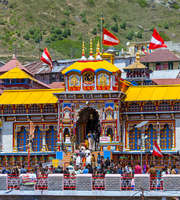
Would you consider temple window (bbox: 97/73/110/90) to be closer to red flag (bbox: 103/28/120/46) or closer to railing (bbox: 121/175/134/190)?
red flag (bbox: 103/28/120/46)

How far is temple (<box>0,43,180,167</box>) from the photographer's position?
181ft

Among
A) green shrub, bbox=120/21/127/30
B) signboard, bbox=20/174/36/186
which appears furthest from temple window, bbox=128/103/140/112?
green shrub, bbox=120/21/127/30

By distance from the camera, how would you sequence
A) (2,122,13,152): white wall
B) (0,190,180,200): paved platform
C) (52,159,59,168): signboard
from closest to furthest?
(0,190,180,200): paved platform
(52,159,59,168): signboard
(2,122,13,152): white wall

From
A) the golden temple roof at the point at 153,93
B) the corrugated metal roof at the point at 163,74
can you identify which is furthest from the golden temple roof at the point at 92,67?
the corrugated metal roof at the point at 163,74

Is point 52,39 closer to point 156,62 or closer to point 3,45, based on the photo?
point 3,45

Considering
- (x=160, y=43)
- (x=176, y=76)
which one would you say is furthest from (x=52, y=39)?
(x=160, y=43)

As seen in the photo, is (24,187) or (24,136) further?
(24,136)

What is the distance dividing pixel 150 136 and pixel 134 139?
120cm

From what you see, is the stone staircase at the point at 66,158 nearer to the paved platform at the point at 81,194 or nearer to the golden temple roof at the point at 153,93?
the golden temple roof at the point at 153,93

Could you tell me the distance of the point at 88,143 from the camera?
5634cm

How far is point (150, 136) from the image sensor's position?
2239 inches

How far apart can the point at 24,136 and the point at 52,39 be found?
116323 millimetres

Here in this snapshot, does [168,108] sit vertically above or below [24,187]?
above

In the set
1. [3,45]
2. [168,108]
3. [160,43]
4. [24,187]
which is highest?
[3,45]
